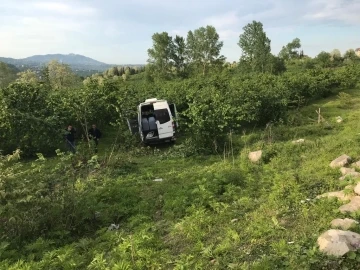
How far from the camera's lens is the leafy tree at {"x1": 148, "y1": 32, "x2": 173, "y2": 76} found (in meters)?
51.8

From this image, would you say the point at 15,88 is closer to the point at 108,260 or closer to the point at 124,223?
the point at 124,223

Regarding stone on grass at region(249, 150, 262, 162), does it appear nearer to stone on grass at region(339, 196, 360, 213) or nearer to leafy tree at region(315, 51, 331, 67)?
stone on grass at region(339, 196, 360, 213)

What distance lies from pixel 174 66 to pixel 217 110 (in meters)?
42.7

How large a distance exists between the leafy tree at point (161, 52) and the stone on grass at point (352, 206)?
47237 mm

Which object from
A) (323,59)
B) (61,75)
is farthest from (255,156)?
(323,59)

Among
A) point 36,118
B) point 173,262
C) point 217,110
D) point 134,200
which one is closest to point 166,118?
point 217,110

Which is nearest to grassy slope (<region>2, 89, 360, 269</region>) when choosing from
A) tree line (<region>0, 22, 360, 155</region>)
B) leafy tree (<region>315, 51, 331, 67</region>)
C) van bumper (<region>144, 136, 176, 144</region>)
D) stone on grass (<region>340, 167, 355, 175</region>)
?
stone on grass (<region>340, 167, 355, 175</region>)

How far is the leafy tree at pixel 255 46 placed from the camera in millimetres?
44722

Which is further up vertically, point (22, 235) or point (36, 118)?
point (36, 118)

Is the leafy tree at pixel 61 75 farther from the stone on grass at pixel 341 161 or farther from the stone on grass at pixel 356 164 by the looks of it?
the stone on grass at pixel 356 164

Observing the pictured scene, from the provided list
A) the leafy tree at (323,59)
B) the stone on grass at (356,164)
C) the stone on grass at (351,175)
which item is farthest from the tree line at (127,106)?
the leafy tree at (323,59)

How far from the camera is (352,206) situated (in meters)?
5.44

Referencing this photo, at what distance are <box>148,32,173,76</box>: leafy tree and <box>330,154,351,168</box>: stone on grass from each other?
44800 millimetres

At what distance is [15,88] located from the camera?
1309 centimetres
